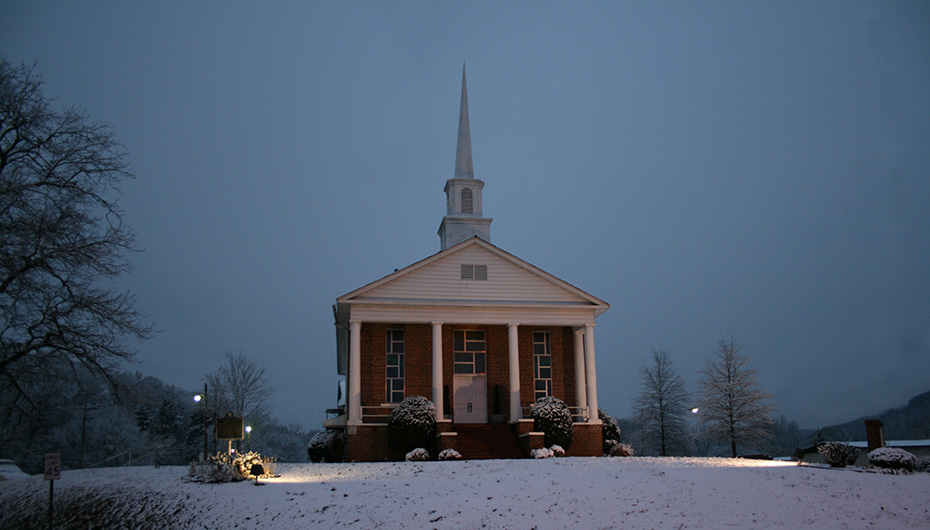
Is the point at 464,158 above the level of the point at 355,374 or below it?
above

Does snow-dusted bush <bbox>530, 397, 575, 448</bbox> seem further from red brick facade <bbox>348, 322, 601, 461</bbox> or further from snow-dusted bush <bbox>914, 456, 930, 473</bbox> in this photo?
snow-dusted bush <bbox>914, 456, 930, 473</bbox>

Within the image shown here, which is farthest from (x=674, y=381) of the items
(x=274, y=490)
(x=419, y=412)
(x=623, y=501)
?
(x=274, y=490)

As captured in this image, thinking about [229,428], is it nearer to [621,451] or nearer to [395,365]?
[395,365]

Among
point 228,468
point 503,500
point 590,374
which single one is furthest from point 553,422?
point 228,468

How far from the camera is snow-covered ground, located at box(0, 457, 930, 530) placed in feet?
48.1

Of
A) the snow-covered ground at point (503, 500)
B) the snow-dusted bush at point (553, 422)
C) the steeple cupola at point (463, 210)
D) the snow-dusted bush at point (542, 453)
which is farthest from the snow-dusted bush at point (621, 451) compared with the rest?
the steeple cupola at point (463, 210)

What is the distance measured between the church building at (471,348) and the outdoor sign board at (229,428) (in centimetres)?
659

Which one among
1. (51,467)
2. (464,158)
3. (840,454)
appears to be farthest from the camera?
(464,158)

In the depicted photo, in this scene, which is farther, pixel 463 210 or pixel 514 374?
pixel 463 210

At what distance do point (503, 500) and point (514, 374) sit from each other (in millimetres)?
12103

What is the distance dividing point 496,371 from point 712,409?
13343 millimetres

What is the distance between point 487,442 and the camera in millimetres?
26203

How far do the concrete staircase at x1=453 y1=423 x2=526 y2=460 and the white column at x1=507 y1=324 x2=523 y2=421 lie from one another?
2.20ft

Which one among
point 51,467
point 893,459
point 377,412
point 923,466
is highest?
point 377,412
